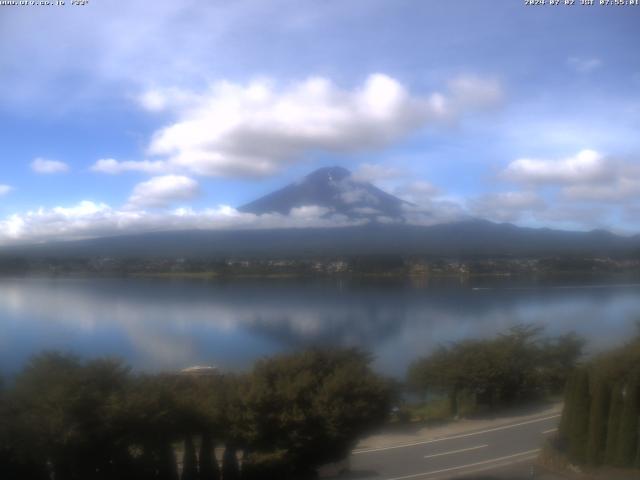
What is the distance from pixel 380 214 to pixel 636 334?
1363 cm

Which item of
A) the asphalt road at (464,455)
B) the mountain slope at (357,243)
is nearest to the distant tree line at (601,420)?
the asphalt road at (464,455)

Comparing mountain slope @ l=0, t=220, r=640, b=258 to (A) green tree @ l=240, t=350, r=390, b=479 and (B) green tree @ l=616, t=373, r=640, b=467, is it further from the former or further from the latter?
(B) green tree @ l=616, t=373, r=640, b=467

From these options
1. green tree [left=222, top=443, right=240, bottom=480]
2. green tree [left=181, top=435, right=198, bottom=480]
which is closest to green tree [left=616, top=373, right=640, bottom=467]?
green tree [left=222, top=443, right=240, bottom=480]

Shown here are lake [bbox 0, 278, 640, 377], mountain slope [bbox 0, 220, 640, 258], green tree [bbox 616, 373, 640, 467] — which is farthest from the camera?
mountain slope [bbox 0, 220, 640, 258]

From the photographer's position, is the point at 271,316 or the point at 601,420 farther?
the point at 271,316

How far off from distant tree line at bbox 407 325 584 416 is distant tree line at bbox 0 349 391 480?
7.80ft

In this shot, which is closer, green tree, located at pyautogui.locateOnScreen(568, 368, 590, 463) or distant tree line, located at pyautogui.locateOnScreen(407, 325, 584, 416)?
green tree, located at pyautogui.locateOnScreen(568, 368, 590, 463)

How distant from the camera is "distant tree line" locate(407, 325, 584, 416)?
924cm

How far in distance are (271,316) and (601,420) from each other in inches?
260

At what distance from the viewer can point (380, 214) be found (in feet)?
76.8

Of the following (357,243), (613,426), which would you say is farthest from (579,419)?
(357,243)

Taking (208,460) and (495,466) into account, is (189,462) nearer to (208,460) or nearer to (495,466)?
(208,460)

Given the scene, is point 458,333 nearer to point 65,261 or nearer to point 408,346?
point 408,346

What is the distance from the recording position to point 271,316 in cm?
1161
